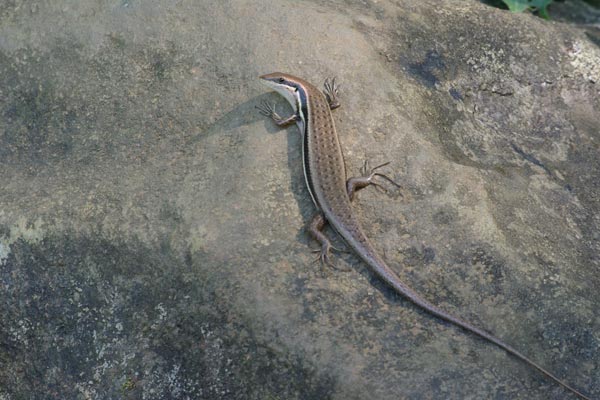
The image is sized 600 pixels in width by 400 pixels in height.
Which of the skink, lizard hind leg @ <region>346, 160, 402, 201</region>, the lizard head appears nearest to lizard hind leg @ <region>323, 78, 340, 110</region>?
the skink

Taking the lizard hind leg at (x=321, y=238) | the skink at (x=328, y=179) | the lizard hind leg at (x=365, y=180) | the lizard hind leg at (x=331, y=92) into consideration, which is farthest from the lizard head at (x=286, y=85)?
the lizard hind leg at (x=321, y=238)

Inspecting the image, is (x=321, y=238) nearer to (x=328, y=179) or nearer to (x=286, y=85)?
(x=328, y=179)

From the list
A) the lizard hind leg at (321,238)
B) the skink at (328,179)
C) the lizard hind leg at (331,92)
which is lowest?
the lizard hind leg at (321,238)

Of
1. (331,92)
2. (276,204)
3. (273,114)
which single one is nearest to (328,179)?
(276,204)

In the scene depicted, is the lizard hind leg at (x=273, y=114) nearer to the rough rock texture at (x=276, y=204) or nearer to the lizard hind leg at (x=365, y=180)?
the rough rock texture at (x=276, y=204)

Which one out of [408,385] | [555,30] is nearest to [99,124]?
[408,385]

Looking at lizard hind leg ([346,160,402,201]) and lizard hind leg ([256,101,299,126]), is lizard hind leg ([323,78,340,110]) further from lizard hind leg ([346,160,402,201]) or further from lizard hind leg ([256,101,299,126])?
lizard hind leg ([346,160,402,201])
